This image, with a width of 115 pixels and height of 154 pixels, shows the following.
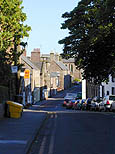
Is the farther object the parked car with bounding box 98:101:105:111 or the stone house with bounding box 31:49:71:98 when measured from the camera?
the stone house with bounding box 31:49:71:98

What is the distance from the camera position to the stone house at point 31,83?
A: 225ft

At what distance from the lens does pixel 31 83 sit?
75688 millimetres

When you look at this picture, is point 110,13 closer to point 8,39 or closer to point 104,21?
point 104,21

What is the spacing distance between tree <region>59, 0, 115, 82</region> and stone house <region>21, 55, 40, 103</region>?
1092 inches

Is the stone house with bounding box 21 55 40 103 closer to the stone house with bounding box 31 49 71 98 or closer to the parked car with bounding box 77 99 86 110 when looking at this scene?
the stone house with bounding box 31 49 71 98

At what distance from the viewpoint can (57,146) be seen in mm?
12156

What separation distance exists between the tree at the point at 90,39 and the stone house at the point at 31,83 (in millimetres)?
27742

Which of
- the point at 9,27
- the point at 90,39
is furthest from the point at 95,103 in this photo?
the point at 9,27

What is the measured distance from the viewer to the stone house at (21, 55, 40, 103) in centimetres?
6844

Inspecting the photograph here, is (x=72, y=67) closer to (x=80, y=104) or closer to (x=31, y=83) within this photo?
(x=31, y=83)

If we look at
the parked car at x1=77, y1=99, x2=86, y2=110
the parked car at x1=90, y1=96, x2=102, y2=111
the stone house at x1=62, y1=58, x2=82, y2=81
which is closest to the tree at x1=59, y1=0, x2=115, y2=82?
the parked car at x1=90, y1=96, x2=102, y2=111

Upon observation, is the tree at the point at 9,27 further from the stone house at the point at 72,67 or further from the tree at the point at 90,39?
the stone house at the point at 72,67

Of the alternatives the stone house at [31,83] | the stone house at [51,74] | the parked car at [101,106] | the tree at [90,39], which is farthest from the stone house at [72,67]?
the tree at [90,39]

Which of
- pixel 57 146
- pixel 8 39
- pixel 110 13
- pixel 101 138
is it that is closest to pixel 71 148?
pixel 57 146
